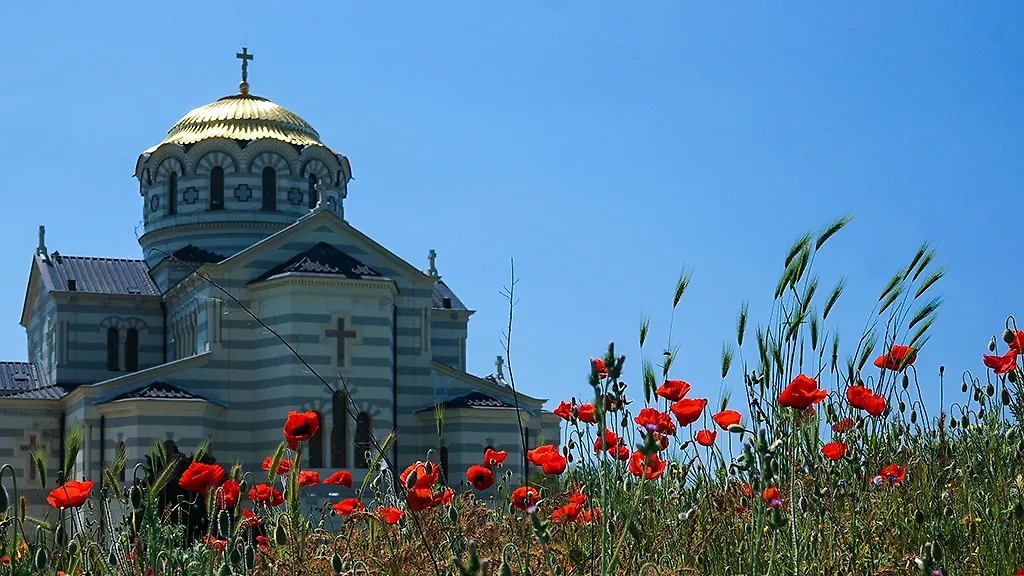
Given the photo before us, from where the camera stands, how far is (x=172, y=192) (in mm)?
38156

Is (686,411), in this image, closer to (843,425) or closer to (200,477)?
(843,425)

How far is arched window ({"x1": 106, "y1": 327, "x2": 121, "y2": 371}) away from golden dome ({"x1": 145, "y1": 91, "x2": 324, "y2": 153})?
197 inches

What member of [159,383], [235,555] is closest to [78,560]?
[235,555]

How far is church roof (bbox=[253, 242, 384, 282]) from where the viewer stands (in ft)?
104

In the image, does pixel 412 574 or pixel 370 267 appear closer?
pixel 412 574

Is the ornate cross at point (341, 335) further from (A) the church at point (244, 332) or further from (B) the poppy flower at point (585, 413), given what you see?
(B) the poppy flower at point (585, 413)

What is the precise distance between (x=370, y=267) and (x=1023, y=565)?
28.1 meters

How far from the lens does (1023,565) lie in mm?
5406

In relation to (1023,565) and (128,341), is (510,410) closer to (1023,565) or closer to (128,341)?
(128,341)

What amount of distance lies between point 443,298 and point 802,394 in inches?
1456

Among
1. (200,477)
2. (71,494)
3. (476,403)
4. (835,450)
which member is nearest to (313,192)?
(476,403)

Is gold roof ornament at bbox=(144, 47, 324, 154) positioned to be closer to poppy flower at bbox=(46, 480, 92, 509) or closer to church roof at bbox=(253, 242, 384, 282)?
church roof at bbox=(253, 242, 384, 282)

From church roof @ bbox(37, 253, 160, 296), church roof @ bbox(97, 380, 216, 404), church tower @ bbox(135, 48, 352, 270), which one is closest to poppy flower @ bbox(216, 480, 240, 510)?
church roof @ bbox(97, 380, 216, 404)

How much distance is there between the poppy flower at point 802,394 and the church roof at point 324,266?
88.6 ft
